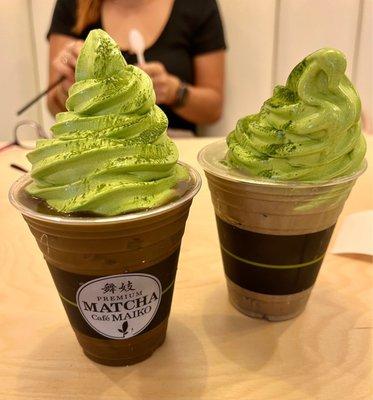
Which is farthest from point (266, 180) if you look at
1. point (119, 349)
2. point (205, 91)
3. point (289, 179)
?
point (205, 91)

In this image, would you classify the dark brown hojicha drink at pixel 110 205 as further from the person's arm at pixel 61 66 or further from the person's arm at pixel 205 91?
the person's arm at pixel 205 91

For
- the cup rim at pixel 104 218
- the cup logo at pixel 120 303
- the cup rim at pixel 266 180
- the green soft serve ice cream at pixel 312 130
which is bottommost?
the cup logo at pixel 120 303

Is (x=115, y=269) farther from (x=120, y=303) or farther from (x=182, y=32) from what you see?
(x=182, y=32)

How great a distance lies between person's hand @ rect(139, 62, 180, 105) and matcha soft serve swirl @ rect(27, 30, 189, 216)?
3.84 feet

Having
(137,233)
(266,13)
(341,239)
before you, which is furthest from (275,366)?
(266,13)

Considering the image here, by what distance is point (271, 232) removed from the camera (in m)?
0.81

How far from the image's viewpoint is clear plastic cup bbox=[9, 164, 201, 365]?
A: 2.17ft

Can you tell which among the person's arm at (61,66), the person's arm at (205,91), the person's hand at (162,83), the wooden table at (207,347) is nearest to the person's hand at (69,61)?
the person's arm at (61,66)

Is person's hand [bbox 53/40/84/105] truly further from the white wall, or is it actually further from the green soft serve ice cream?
the white wall

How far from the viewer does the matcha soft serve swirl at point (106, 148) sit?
0.68 metres

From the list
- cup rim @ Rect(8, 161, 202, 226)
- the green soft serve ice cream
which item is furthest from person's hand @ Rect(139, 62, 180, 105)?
cup rim @ Rect(8, 161, 202, 226)

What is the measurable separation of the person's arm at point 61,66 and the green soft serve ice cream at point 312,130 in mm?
1037

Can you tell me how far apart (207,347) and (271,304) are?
156mm

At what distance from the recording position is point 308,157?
76 centimetres
